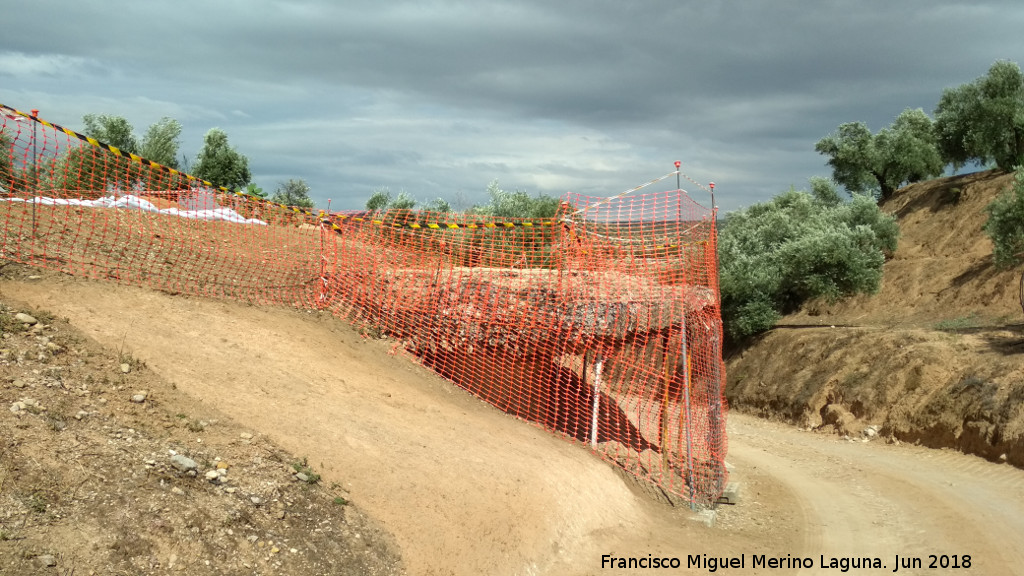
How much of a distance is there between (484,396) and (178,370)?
170 inches

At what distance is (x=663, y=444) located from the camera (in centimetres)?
1059

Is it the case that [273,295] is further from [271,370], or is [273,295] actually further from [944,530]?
[944,530]

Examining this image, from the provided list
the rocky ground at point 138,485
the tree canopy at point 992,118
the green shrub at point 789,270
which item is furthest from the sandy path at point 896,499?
the tree canopy at point 992,118

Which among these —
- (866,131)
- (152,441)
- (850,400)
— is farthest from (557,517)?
(866,131)

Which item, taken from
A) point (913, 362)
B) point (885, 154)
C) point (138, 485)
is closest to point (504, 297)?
point (138, 485)

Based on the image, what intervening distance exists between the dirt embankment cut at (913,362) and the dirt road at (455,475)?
3.53 metres

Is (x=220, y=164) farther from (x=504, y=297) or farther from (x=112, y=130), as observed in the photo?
(x=504, y=297)

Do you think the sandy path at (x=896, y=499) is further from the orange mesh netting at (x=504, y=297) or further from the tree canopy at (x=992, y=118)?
the tree canopy at (x=992, y=118)

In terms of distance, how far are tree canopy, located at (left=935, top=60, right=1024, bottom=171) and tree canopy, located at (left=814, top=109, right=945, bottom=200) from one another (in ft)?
12.4

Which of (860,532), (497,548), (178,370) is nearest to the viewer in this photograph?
(497,548)

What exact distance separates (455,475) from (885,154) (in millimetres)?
42449

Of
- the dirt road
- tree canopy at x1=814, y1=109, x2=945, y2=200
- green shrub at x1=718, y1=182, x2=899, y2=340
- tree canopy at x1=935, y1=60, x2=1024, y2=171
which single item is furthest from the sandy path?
tree canopy at x1=814, y1=109, x2=945, y2=200

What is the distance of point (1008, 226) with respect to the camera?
71.7ft

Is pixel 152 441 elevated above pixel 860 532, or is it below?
above
